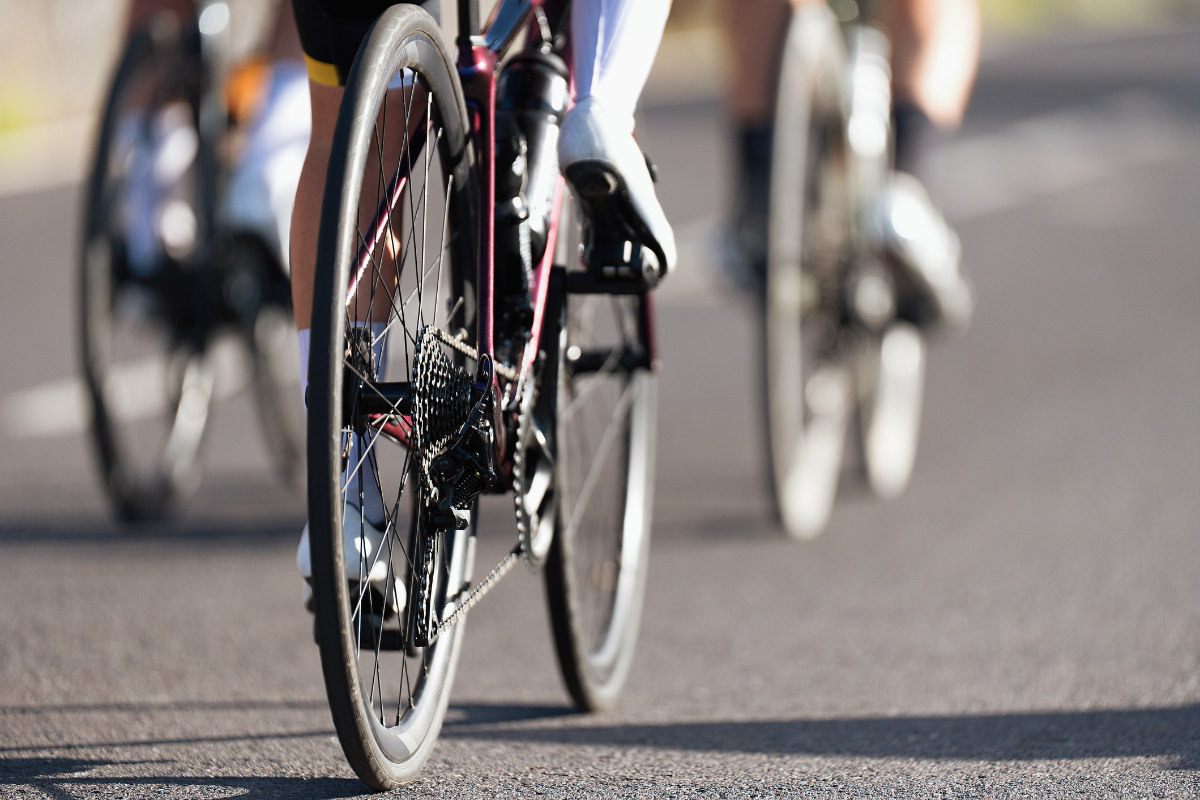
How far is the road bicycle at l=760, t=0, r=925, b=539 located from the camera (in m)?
4.34

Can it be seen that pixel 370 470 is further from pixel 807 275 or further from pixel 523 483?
pixel 807 275

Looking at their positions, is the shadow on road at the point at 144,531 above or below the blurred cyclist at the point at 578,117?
below

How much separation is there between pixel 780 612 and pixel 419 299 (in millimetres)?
1704

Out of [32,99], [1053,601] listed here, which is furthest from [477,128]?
[32,99]

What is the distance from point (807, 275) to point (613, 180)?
2.08 metres

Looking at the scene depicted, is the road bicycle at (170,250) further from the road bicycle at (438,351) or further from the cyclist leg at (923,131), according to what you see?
the cyclist leg at (923,131)

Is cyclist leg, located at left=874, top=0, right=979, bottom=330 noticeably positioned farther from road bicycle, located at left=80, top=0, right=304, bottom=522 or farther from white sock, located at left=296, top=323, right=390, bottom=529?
white sock, located at left=296, top=323, right=390, bottom=529

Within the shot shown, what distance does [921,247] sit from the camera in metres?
4.72

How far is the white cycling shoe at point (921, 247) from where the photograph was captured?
15.2 feet

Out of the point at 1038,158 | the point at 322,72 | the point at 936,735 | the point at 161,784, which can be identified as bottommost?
the point at 1038,158

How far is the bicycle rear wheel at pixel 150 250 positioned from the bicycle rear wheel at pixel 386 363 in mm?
1695

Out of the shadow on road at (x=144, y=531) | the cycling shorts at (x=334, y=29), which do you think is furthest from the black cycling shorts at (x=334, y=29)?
the shadow on road at (x=144, y=531)

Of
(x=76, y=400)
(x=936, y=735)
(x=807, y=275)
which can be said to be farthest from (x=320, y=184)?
(x=76, y=400)

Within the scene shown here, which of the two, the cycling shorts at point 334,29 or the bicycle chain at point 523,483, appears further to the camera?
the bicycle chain at point 523,483
